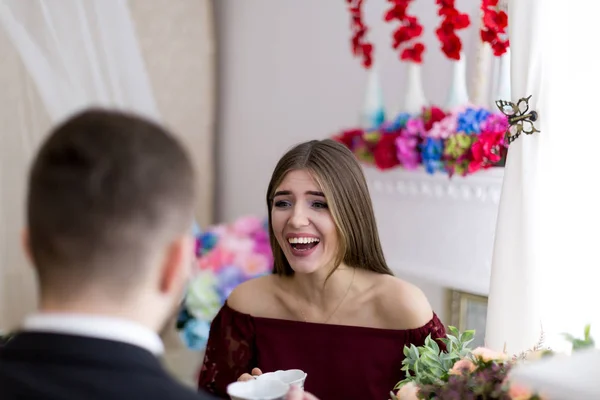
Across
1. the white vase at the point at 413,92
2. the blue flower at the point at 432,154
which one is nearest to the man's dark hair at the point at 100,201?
the blue flower at the point at 432,154

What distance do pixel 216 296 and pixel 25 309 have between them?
930 millimetres

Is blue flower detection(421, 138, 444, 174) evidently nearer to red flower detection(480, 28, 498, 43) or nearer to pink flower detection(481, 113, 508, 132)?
pink flower detection(481, 113, 508, 132)

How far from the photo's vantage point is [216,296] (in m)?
2.84

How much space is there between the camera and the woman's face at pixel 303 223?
1.69 meters

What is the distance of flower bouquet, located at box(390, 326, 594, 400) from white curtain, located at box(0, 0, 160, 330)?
1.88 meters

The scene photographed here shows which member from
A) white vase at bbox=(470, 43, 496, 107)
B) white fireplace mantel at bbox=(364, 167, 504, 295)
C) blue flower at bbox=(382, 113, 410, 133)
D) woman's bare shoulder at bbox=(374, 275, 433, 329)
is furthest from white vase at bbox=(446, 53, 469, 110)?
woman's bare shoulder at bbox=(374, 275, 433, 329)

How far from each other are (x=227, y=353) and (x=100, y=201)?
3.31ft

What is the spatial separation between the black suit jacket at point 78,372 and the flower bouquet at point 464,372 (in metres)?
0.49

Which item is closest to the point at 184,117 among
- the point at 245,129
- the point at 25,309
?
the point at 245,129

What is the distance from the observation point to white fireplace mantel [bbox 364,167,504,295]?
2.29 meters

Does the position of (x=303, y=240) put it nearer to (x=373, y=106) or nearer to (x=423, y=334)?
(x=423, y=334)

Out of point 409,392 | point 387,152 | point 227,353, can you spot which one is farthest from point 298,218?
point 387,152

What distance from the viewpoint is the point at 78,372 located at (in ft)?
2.72

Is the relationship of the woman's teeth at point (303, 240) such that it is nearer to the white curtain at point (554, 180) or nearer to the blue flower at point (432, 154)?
the white curtain at point (554, 180)
